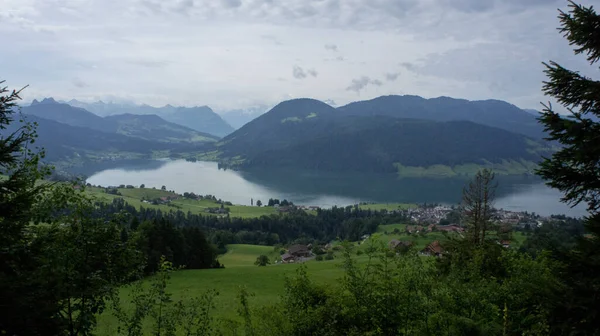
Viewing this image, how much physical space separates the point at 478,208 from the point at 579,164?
1863cm

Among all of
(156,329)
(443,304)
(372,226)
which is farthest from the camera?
(372,226)

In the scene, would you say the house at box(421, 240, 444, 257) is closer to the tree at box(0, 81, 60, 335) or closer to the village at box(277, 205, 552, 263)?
the village at box(277, 205, 552, 263)

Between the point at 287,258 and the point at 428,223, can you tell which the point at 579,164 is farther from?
the point at 428,223

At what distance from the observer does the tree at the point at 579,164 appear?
21.2 ft

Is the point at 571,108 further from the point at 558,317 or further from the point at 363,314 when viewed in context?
the point at 363,314

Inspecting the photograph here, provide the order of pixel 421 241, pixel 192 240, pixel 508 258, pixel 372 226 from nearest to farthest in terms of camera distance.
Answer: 1. pixel 508 258
2. pixel 192 240
3. pixel 421 241
4. pixel 372 226

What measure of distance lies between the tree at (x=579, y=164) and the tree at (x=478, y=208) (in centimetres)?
1769

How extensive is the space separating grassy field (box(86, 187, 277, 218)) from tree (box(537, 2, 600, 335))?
352ft

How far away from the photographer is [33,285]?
21.0 feet

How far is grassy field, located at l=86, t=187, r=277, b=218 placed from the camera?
11556 cm

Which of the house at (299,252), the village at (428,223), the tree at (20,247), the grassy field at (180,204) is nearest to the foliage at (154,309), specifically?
the tree at (20,247)

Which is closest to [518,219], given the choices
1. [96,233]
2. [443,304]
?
[443,304]

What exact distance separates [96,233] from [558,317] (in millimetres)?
8104

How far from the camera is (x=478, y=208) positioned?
80.2 feet
